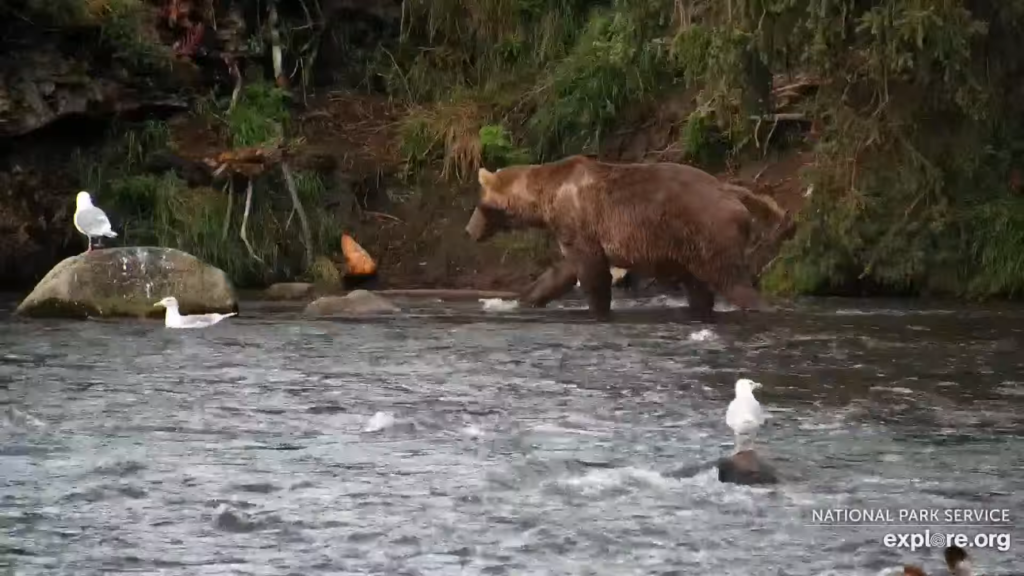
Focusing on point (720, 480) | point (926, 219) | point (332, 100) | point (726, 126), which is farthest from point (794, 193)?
point (720, 480)

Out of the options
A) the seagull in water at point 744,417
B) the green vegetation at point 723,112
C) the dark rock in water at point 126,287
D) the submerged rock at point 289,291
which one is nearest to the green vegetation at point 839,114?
the green vegetation at point 723,112

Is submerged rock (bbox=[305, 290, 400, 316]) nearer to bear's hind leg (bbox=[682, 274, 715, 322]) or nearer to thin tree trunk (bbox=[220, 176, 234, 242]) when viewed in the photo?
bear's hind leg (bbox=[682, 274, 715, 322])

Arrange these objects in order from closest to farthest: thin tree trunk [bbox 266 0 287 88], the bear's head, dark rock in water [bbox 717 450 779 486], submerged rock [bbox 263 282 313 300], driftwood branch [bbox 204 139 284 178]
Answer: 1. dark rock in water [bbox 717 450 779 486]
2. the bear's head
3. submerged rock [bbox 263 282 313 300]
4. driftwood branch [bbox 204 139 284 178]
5. thin tree trunk [bbox 266 0 287 88]

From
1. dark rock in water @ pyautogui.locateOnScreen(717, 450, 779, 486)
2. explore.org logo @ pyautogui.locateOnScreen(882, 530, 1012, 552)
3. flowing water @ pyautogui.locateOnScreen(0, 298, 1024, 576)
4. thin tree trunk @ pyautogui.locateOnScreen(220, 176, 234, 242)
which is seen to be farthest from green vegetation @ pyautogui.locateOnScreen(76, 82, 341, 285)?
explore.org logo @ pyautogui.locateOnScreen(882, 530, 1012, 552)

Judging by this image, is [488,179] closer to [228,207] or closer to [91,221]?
[91,221]

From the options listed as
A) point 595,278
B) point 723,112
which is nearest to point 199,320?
point 595,278

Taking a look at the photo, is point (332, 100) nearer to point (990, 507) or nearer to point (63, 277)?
point (63, 277)

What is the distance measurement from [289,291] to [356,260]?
1.49 m

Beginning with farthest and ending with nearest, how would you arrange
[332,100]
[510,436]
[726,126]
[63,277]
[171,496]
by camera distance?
[332,100], [726,126], [63,277], [510,436], [171,496]

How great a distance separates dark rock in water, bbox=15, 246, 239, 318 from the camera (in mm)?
11344

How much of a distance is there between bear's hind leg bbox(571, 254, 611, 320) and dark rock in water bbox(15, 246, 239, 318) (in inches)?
111

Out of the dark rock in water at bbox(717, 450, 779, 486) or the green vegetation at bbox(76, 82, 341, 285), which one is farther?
the green vegetation at bbox(76, 82, 341, 285)

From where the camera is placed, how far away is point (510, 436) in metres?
6.70

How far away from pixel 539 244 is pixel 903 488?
9515mm
